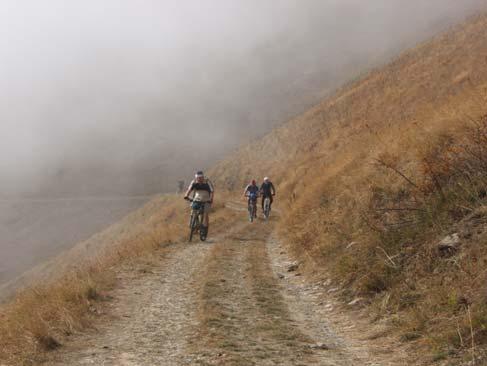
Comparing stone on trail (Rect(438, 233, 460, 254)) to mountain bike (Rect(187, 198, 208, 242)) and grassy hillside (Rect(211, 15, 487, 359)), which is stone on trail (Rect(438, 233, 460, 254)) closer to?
grassy hillside (Rect(211, 15, 487, 359))

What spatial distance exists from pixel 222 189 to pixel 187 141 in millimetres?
79336

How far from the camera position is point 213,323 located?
6949 millimetres

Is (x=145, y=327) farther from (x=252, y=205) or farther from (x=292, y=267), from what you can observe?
(x=252, y=205)

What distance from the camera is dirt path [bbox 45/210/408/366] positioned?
562 cm

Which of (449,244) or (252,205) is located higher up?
(449,244)

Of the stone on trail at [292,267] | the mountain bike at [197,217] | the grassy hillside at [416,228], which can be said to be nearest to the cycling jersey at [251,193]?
the mountain bike at [197,217]

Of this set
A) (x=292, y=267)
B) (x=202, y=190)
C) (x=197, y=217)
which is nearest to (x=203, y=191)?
(x=202, y=190)

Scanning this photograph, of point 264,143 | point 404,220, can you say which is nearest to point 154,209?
point 264,143

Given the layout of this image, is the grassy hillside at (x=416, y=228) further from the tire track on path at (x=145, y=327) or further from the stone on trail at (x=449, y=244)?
the tire track on path at (x=145, y=327)

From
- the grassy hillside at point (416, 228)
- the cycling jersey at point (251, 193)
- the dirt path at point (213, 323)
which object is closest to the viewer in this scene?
the dirt path at point (213, 323)

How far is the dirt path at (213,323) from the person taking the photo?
562 cm

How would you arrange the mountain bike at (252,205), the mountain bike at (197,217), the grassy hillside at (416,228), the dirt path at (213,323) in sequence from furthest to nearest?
1. the mountain bike at (252,205)
2. the mountain bike at (197,217)
3. the grassy hillside at (416,228)
4. the dirt path at (213,323)

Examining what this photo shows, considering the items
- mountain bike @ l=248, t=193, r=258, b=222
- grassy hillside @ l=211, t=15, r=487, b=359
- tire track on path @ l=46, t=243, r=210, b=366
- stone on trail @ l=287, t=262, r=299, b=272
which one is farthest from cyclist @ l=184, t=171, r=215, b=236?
mountain bike @ l=248, t=193, r=258, b=222

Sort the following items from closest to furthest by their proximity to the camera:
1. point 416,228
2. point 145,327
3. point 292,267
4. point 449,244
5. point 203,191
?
point 449,244, point 145,327, point 416,228, point 292,267, point 203,191
